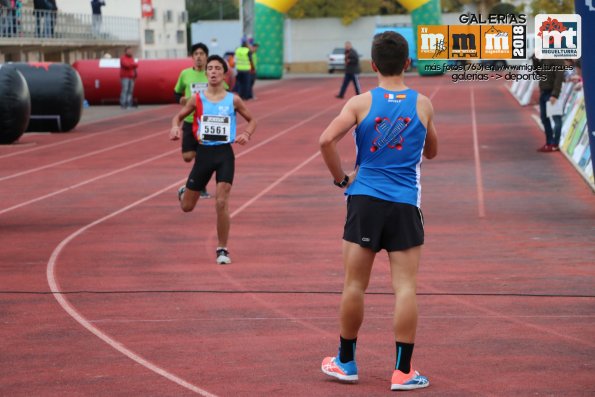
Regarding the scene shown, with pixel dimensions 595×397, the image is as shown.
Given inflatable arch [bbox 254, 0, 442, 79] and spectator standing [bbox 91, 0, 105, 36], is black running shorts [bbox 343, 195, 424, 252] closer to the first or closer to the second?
inflatable arch [bbox 254, 0, 442, 79]

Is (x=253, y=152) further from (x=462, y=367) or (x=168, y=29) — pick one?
(x=168, y=29)

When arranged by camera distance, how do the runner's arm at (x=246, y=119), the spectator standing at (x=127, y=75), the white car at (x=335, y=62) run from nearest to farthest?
1. the runner's arm at (x=246, y=119)
2. the spectator standing at (x=127, y=75)
3. the white car at (x=335, y=62)

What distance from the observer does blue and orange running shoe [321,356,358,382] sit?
6.62 m

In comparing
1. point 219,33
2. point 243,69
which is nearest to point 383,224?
point 243,69

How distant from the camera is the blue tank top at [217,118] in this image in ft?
37.0

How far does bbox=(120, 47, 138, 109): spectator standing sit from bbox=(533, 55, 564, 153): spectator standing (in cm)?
1898

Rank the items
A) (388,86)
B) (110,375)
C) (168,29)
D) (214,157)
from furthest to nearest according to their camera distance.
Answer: (168,29) < (214,157) < (110,375) < (388,86)

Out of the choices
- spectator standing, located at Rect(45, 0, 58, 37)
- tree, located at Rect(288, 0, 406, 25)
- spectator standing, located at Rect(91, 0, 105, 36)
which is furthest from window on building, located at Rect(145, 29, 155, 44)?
spectator standing, located at Rect(45, 0, 58, 37)

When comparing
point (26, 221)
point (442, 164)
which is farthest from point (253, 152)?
point (26, 221)

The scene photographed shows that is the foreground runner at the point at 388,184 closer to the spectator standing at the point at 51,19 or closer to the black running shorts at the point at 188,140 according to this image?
the black running shorts at the point at 188,140

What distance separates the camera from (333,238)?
12750 millimetres

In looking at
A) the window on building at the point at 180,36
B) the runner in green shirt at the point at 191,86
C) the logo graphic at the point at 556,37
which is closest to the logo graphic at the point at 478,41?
the logo graphic at the point at 556,37

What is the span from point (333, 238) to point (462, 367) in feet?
19.0

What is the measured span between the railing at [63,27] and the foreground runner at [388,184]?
116ft
